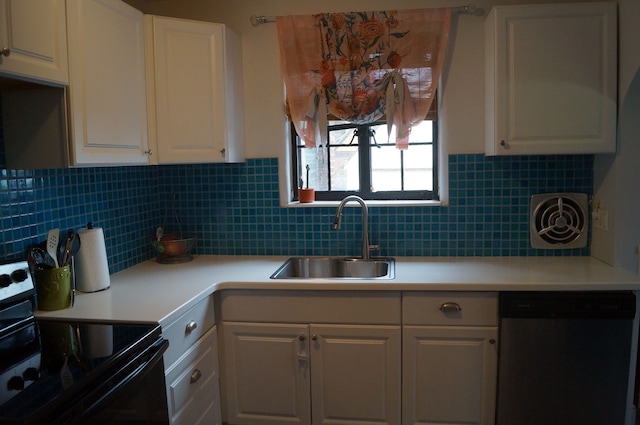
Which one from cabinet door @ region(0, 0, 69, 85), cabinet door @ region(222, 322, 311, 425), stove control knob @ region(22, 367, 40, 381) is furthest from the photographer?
cabinet door @ region(222, 322, 311, 425)

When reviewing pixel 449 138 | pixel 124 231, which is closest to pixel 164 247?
pixel 124 231

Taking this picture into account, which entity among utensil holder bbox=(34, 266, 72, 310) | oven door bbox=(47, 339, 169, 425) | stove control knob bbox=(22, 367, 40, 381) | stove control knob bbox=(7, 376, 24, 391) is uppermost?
utensil holder bbox=(34, 266, 72, 310)

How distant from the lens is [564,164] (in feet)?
8.43

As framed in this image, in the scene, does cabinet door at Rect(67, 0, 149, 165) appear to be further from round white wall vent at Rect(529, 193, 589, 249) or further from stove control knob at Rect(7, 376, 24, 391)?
round white wall vent at Rect(529, 193, 589, 249)

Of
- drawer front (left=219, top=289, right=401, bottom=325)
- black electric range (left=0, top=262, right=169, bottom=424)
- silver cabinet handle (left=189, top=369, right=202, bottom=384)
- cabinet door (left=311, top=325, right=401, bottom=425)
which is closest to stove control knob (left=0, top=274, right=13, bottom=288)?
black electric range (left=0, top=262, right=169, bottom=424)

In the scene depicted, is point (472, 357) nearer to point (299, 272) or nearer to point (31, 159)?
point (299, 272)

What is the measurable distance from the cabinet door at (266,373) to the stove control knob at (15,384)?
104cm

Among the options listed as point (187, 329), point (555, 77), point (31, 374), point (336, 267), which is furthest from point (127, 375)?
point (555, 77)

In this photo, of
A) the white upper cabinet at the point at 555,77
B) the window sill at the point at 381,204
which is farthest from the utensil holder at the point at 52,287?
the white upper cabinet at the point at 555,77

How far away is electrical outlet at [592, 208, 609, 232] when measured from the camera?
2.41 meters

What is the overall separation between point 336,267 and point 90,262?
123cm

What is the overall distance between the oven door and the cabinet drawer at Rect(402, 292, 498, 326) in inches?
40.9

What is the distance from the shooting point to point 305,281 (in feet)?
7.29

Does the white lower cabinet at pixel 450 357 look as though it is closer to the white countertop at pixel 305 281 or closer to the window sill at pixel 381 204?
the white countertop at pixel 305 281
